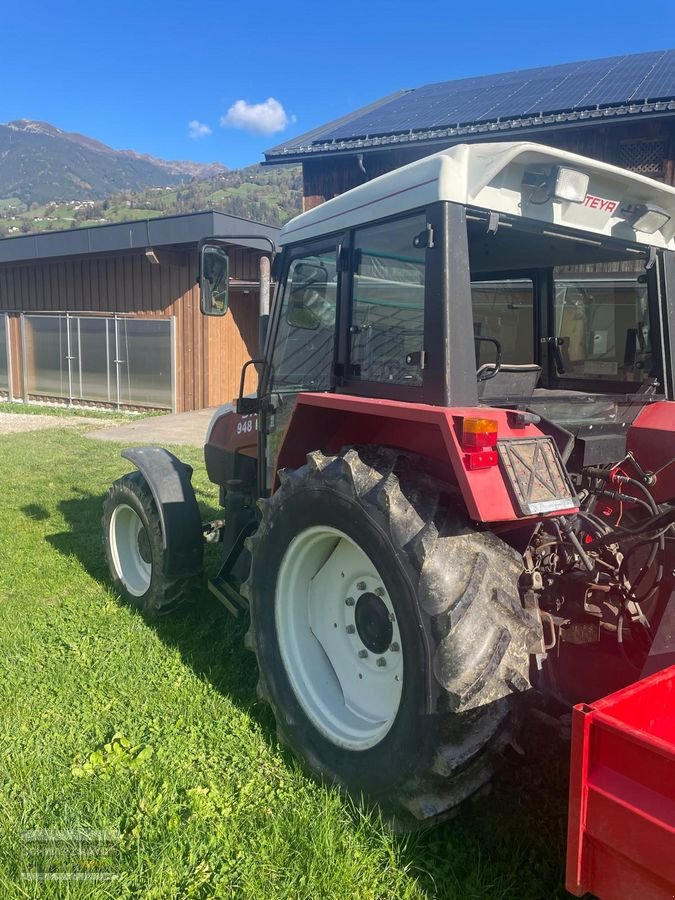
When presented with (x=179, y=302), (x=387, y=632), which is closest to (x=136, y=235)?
(x=179, y=302)

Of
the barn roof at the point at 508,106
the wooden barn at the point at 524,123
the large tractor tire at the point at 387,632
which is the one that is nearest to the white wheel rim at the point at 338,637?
the large tractor tire at the point at 387,632

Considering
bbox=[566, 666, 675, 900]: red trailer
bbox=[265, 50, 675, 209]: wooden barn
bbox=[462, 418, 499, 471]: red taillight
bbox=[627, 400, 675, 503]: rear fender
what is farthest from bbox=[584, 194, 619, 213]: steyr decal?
bbox=[265, 50, 675, 209]: wooden barn

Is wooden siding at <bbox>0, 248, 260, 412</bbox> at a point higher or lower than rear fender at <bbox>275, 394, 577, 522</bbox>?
higher

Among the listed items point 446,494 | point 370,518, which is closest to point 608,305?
point 446,494

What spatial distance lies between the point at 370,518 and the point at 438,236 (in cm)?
100

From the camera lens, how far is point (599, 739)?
5.27 ft

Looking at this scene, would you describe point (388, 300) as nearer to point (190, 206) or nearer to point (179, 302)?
point (179, 302)

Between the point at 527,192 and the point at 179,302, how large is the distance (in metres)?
12.9

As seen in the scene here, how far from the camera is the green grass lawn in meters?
2.19

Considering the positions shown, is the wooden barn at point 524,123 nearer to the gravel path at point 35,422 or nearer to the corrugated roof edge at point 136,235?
the corrugated roof edge at point 136,235

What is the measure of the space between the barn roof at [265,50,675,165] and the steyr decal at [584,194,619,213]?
346 inches

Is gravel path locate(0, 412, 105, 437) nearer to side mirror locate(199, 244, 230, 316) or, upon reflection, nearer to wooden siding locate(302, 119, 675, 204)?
wooden siding locate(302, 119, 675, 204)

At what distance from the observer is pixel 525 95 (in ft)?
39.8

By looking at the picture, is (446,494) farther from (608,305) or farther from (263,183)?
(263,183)
